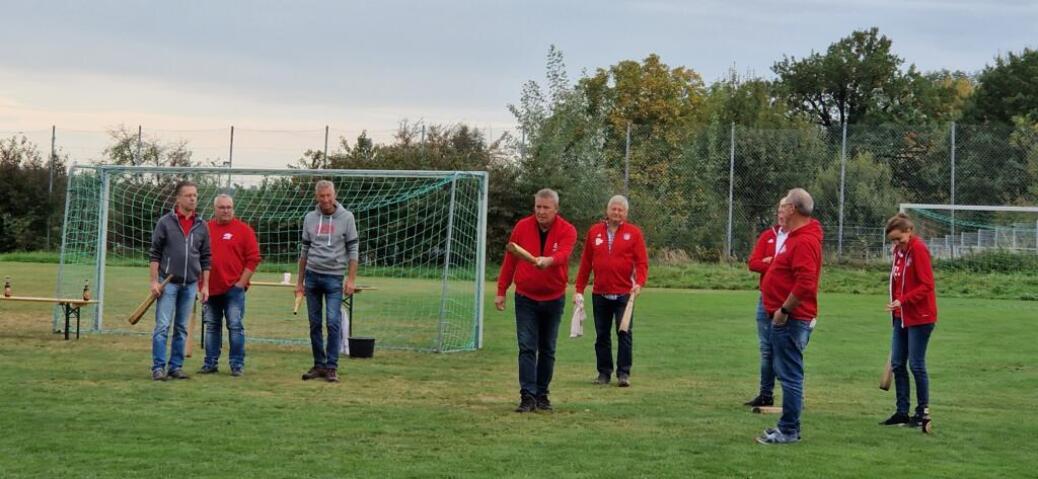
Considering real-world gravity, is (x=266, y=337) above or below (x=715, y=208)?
below

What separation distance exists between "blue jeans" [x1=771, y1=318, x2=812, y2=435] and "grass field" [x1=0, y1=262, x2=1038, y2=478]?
0.22 meters

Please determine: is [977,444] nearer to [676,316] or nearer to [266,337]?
[266,337]

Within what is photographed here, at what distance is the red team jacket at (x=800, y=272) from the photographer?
7.96 metres

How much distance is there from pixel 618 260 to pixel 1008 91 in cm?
5196

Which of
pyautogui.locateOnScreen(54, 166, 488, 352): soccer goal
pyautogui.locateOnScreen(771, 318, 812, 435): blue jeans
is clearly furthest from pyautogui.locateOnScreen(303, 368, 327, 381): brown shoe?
pyautogui.locateOnScreen(771, 318, 812, 435): blue jeans

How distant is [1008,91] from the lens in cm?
5747

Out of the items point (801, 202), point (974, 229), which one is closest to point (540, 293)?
point (801, 202)

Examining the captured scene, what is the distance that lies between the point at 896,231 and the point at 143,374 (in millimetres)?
6926

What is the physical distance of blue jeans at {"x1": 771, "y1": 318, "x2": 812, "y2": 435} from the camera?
26.9 feet

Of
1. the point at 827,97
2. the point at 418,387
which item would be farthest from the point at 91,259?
the point at 827,97

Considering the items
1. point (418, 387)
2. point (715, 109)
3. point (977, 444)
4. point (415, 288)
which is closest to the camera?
point (977, 444)

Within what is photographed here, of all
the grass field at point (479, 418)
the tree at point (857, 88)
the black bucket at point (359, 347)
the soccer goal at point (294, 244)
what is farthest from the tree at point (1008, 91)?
the black bucket at point (359, 347)

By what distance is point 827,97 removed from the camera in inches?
2511

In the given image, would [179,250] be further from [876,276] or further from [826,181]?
[826,181]
